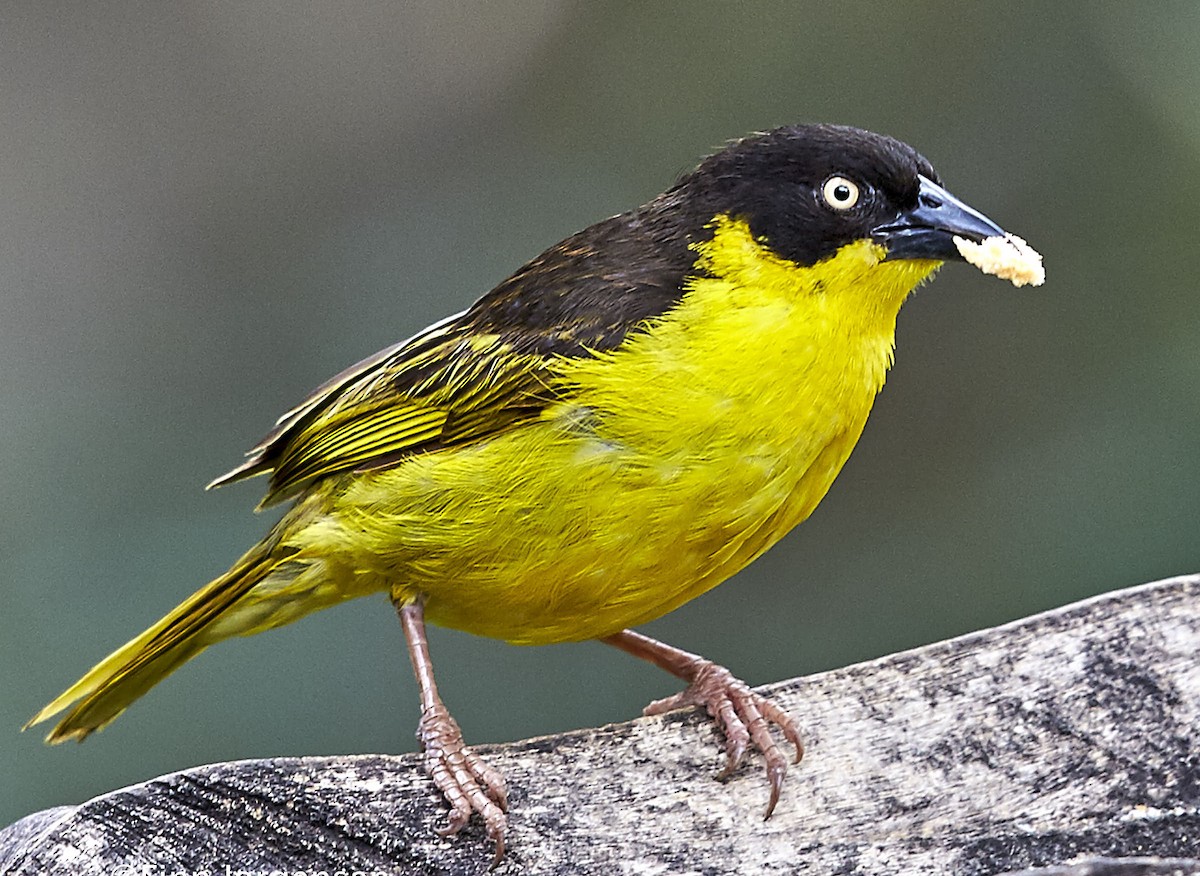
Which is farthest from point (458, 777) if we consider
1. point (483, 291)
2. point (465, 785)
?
point (483, 291)

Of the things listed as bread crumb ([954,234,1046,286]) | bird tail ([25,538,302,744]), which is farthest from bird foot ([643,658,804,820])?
bread crumb ([954,234,1046,286])

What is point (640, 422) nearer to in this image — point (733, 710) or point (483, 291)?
point (733, 710)

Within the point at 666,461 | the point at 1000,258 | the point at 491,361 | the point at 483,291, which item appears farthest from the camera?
the point at 483,291

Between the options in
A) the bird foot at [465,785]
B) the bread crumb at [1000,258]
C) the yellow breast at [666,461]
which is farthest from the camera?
the bread crumb at [1000,258]

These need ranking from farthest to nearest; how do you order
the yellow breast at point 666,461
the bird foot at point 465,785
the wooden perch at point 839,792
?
1. the yellow breast at point 666,461
2. the bird foot at point 465,785
3. the wooden perch at point 839,792

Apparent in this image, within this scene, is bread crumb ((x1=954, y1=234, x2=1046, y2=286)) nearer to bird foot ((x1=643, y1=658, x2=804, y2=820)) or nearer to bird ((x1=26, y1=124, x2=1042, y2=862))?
bird ((x1=26, y1=124, x2=1042, y2=862))

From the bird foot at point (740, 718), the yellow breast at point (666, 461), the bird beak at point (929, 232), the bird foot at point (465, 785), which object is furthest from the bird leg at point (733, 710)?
→ the bird beak at point (929, 232)

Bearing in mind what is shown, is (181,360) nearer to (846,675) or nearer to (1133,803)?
(846,675)

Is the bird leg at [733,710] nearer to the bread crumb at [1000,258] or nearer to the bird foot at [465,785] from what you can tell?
the bird foot at [465,785]
